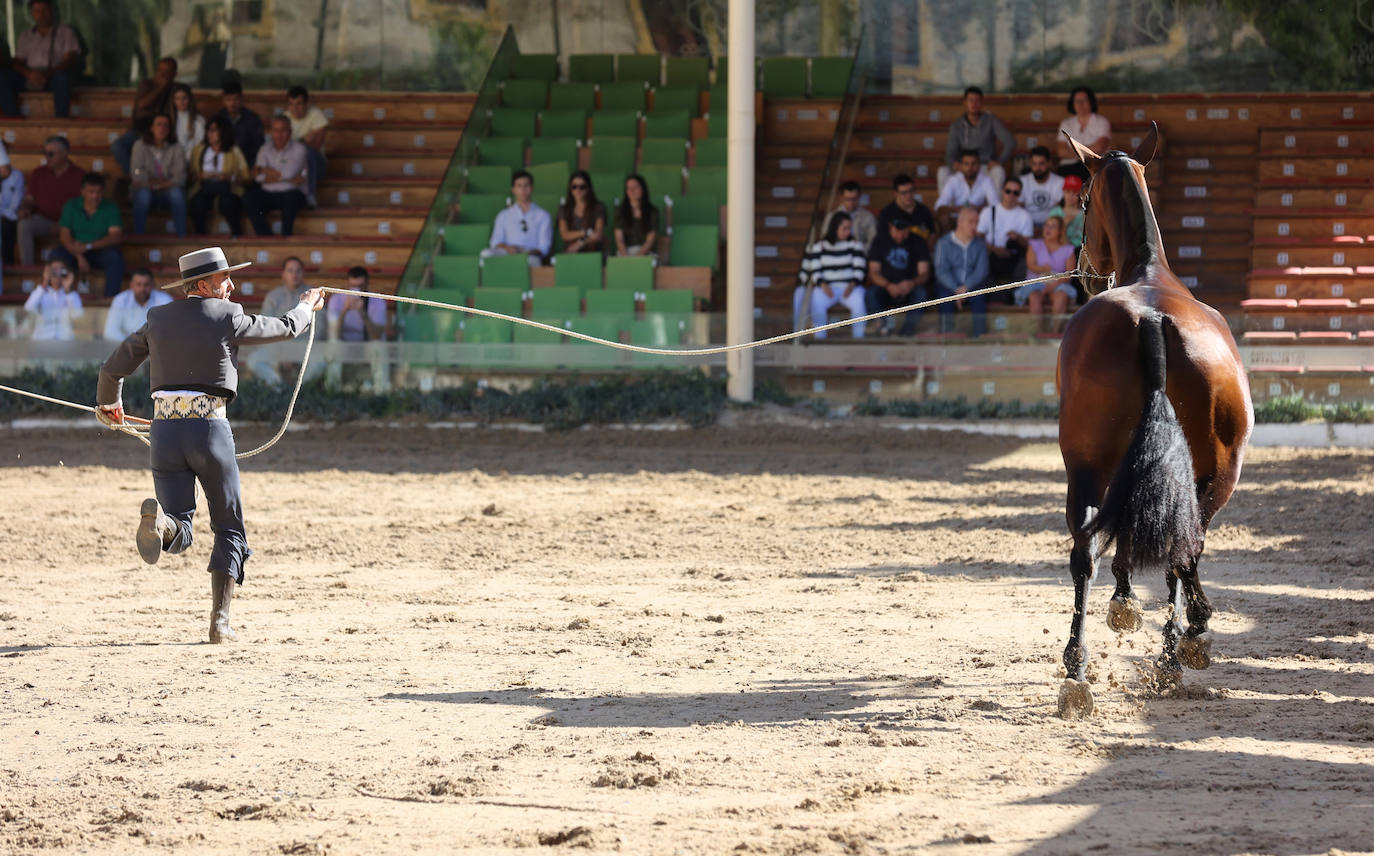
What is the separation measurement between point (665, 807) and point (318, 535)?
6.21m

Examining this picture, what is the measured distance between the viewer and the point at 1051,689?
641 centimetres

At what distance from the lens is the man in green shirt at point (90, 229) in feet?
60.3

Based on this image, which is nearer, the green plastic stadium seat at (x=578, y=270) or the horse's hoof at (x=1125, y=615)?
the horse's hoof at (x=1125, y=615)

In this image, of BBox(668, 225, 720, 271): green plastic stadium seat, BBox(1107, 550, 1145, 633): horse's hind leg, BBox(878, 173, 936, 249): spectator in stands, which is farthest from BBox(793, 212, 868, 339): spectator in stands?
BBox(1107, 550, 1145, 633): horse's hind leg

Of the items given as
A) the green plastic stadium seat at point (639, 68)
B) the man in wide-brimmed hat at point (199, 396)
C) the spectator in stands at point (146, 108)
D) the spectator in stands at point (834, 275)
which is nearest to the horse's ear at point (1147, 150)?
the man in wide-brimmed hat at point (199, 396)

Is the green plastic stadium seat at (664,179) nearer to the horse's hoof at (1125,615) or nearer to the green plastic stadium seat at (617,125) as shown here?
the green plastic stadium seat at (617,125)

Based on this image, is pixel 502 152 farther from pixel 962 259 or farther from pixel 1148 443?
pixel 1148 443

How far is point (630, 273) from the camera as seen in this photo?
1673 centimetres

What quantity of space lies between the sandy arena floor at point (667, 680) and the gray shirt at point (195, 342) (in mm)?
1305

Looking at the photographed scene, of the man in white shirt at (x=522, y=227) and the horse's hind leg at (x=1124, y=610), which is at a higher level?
the man in white shirt at (x=522, y=227)

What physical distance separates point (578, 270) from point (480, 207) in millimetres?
2442

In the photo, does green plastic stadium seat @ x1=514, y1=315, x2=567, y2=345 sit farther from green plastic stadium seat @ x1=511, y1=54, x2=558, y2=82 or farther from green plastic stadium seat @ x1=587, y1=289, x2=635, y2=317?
green plastic stadium seat @ x1=511, y1=54, x2=558, y2=82

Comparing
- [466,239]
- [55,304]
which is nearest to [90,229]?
[55,304]

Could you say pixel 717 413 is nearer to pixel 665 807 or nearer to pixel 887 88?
pixel 887 88
